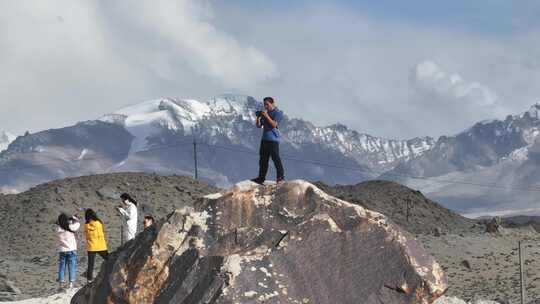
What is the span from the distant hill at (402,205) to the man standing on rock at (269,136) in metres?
37.5

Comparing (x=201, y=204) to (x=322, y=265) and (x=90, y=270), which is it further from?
(x=90, y=270)

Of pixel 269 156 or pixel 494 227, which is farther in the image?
pixel 494 227

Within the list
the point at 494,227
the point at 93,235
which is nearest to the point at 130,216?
the point at 93,235

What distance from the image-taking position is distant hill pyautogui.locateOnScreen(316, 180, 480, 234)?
5644 cm

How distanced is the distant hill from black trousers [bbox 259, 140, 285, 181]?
123 feet

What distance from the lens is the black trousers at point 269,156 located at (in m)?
17.0

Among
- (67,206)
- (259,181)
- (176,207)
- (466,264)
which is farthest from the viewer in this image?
(176,207)

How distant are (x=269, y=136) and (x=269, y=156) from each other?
40cm

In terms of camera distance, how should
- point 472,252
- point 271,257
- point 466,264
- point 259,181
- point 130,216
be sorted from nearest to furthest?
point 271,257
point 259,181
point 130,216
point 466,264
point 472,252

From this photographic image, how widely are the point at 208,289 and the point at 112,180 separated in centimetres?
4351

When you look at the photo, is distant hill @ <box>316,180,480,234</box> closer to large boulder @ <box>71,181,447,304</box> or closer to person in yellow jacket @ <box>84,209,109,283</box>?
person in yellow jacket @ <box>84,209,109,283</box>

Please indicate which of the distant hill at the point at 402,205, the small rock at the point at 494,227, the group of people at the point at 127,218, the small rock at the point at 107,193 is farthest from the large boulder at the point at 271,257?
the distant hill at the point at 402,205

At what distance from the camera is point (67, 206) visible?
165ft

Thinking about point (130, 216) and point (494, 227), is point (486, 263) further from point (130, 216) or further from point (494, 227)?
point (130, 216)
